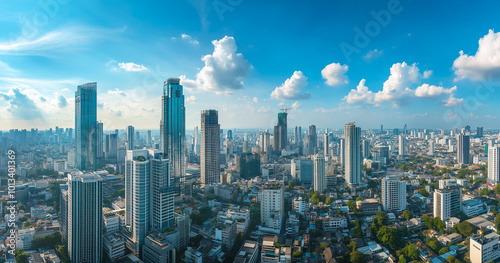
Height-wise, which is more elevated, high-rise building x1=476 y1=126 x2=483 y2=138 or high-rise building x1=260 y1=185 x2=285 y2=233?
high-rise building x1=476 y1=126 x2=483 y2=138

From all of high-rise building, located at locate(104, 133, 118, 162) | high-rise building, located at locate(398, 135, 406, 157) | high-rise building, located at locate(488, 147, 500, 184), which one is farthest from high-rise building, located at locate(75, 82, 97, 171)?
high-rise building, located at locate(398, 135, 406, 157)

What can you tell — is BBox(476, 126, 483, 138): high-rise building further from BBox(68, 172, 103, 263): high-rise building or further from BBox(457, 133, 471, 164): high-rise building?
BBox(68, 172, 103, 263): high-rise building

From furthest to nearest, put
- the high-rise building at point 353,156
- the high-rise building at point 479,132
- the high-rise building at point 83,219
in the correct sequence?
the high-rise building at point 479,132, the high-rise building at point 353,156, the high-rise building at point 83,219

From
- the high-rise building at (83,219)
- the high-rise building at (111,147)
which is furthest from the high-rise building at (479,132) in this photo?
the high-rise building at (111,147)

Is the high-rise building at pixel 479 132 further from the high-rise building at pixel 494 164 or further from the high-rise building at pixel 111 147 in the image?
the high-rise building at pixel 111 147

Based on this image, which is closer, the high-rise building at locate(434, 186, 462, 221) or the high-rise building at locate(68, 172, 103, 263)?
the high-rise building at locate(68, 172, 103, 263)

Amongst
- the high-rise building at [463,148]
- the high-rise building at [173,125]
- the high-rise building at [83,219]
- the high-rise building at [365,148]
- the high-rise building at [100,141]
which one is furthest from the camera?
the high-rise building at [365,148]

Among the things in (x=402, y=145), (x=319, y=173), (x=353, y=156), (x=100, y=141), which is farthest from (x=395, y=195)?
(x=100, y=141)
